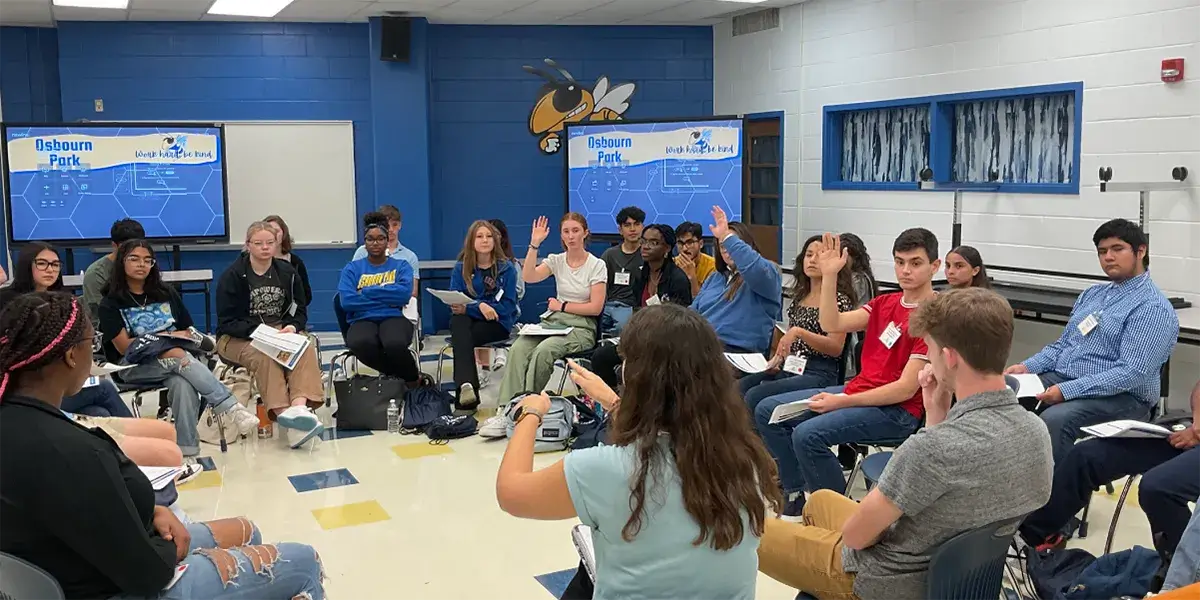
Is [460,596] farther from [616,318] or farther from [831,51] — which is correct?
[831,51]

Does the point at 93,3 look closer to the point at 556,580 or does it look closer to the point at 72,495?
the point at 556,580

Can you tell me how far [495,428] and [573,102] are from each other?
4076 mm

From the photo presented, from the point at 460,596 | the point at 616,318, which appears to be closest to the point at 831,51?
the point at 616,318

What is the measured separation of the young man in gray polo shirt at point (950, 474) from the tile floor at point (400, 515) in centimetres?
104

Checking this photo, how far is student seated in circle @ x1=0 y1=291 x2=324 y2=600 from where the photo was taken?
1.84 meters

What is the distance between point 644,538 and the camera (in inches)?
69.3

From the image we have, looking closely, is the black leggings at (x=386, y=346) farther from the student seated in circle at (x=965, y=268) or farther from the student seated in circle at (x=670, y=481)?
the student seated in circle at (x=670, y=481)

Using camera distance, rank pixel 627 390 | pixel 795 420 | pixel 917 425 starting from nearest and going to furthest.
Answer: pixel 627 390 → pixel 917 425 → pixel 795 420

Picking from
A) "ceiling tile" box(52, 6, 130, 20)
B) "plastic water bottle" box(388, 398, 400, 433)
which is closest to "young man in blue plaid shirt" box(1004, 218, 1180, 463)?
"plastic water bottle" box(388, 398, 400, 433)


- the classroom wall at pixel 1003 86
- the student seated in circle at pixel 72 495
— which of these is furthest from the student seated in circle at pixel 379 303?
the student seated in circle at pixel 72 495

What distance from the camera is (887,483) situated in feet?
7.00

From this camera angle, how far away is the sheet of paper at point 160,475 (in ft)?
8.43

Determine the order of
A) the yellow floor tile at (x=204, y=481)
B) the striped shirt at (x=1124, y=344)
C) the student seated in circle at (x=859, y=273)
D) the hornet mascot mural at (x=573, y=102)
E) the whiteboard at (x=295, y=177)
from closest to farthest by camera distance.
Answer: the striped shirt at (x=1124, y=344) → the yellow floor tile at (x=204, y=481) → the student seated in circle at (x=859, y=273) → the whiteboard at (x=295, y=177) → the hornet mascot mural at (x=573, y=102)

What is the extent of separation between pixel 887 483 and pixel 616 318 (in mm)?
3556
